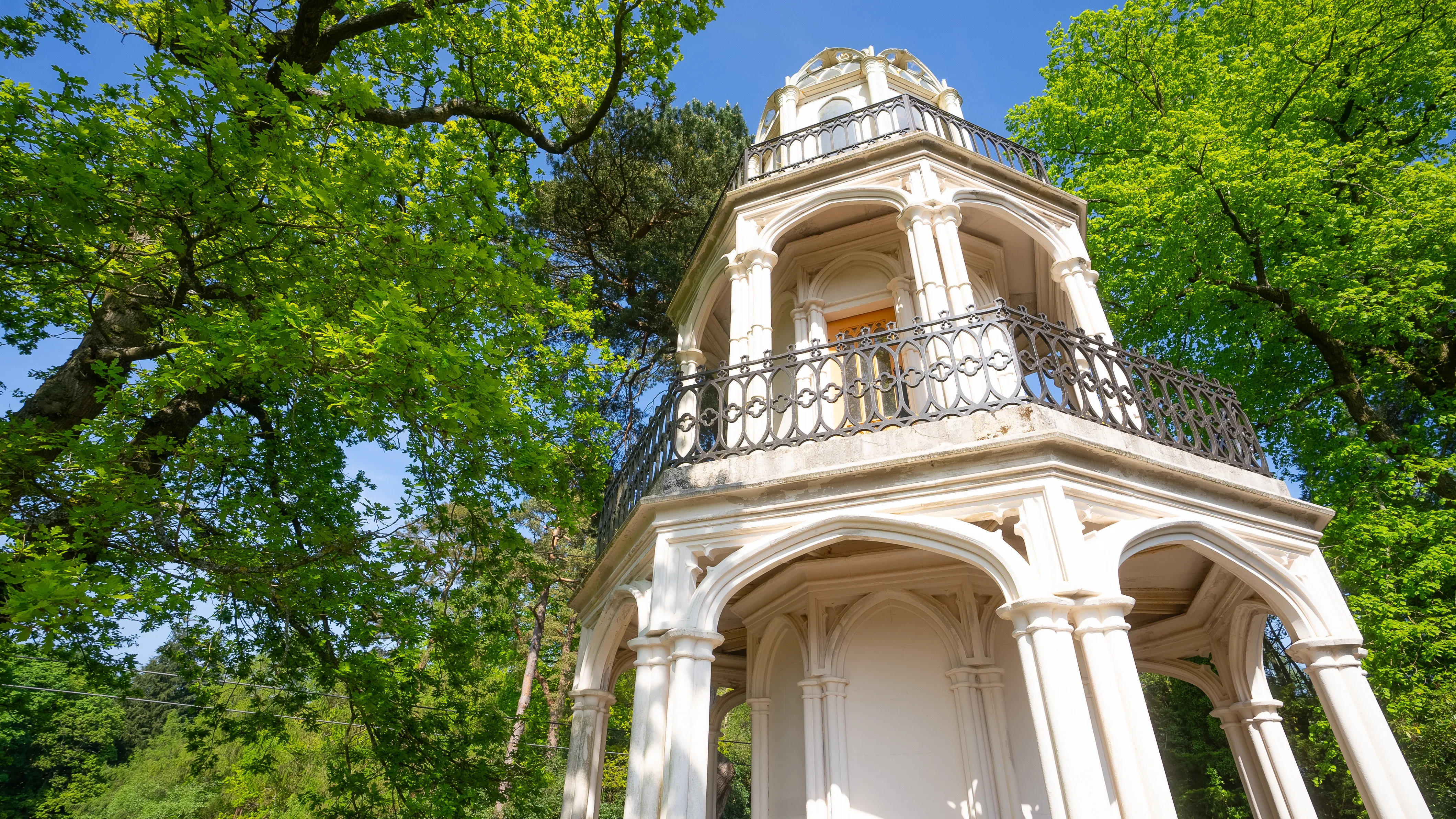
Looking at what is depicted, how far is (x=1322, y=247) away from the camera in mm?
11766

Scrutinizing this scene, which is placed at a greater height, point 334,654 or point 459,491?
point 459,491

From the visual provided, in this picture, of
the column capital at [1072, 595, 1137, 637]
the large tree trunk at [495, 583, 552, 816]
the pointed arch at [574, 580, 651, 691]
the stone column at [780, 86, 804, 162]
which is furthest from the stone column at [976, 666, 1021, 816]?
the large tree trunk at [495, 583, 552, 816]

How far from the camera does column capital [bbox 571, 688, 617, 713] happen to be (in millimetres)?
8445

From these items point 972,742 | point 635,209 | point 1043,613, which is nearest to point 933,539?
point 1043,613

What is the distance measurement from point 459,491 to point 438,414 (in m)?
1.76

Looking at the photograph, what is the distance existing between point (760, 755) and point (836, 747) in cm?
138

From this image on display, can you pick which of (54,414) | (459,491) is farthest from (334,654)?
(54,414)

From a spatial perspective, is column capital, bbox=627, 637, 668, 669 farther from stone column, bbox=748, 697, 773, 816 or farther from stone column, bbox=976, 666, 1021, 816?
stone column, bbox=976, 666, 1021, 816

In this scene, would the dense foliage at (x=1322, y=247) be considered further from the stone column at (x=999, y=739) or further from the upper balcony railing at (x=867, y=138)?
the stone column at (x=999, y=739)

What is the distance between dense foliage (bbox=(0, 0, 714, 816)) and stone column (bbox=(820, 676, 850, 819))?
3.40m

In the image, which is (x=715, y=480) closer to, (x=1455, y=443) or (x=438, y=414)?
(x=438, y=414)

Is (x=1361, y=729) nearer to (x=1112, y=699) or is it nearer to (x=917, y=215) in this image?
(x=1112, y=699)

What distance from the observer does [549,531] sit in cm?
2416

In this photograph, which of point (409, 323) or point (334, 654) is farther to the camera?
point (334, 654)
